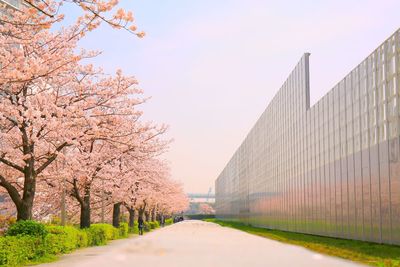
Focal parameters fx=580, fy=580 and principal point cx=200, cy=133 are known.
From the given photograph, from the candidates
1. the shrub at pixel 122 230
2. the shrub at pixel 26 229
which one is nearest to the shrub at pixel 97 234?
the shrub at pixel 122 230

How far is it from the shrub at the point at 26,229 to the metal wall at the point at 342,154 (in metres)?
16.8

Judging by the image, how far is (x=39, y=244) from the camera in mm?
18609

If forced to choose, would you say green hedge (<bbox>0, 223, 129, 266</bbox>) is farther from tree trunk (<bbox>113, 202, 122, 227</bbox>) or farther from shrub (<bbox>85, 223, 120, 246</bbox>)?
tree trunk (<bbox>113, 202, 122, 227</bbox>)

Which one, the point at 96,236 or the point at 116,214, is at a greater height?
the point at 116,214

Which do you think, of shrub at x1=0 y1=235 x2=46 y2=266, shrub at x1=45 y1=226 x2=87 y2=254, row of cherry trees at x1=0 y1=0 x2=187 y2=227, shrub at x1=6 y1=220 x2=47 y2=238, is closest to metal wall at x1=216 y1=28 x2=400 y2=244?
row of cherry trees at x1=0 y1=0 x2=187 y2=227

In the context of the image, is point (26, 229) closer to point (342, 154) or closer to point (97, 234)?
point (97, 234)

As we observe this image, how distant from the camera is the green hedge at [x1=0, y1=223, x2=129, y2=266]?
643 inches

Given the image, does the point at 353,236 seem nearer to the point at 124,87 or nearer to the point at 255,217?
the point at 124,87

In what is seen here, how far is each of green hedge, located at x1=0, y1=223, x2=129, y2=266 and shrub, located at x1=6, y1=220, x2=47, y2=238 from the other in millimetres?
64

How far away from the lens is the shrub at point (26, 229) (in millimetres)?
18156

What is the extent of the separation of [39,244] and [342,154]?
24.7 meters

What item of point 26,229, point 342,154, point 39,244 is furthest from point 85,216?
point 342,154

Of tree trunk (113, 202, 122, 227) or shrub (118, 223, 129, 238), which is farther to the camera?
tree trunk (113, 202, 122, 227)

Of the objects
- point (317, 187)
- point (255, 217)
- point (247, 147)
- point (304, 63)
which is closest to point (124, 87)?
point (317, 187)
